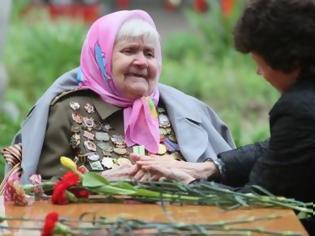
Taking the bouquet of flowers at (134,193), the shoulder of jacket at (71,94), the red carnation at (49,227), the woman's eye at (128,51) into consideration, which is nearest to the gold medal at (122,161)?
the shoulder of jacket at (71,94)

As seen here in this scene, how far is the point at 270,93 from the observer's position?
11930 mm

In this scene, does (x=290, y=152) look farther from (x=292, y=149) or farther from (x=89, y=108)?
(x=89, y=108)

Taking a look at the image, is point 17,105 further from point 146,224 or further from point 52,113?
point 146,224

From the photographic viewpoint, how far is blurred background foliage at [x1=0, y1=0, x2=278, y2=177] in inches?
467

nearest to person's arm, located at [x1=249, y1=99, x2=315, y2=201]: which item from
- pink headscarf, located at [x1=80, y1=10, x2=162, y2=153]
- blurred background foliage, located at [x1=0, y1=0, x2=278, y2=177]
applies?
pink headscarf, located at [x1=80, y1=10, x2=162, y2=153]

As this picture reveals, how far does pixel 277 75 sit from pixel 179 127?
971 millimetres

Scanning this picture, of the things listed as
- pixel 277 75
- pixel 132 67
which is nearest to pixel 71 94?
pixel 132 67

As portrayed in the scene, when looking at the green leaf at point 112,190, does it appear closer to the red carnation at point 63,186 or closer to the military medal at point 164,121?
the red carnation at point 63,186

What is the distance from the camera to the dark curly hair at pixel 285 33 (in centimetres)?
446

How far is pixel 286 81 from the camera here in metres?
4.58

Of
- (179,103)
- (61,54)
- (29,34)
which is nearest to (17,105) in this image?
(61,54)

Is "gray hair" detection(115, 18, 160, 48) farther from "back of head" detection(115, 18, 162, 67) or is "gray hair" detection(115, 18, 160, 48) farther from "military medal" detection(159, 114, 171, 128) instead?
"military medal" detection(159, 114, 171, 128)

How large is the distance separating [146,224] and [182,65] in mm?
9412

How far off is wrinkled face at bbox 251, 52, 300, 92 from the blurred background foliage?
5819 millimetres
